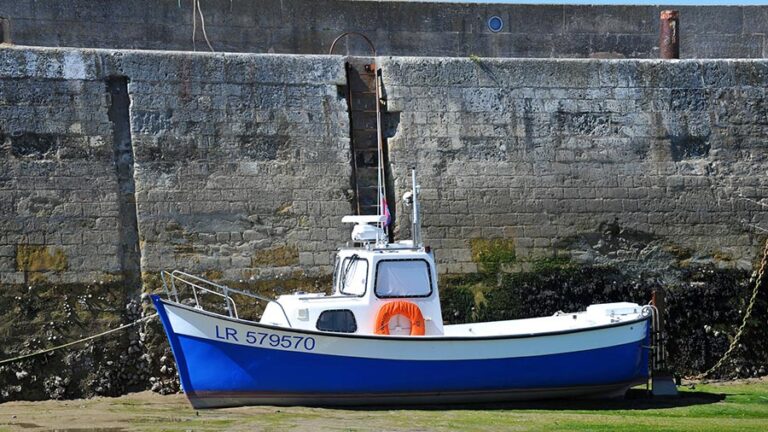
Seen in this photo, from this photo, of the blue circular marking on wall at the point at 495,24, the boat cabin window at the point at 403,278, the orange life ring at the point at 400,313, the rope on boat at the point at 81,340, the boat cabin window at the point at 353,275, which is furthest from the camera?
the blue circular marking on wall at the point at 495,24

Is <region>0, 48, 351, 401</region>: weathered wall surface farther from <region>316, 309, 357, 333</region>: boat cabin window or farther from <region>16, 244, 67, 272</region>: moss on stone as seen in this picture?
<region>316, 309, 357, 333</region>: boat cabin window

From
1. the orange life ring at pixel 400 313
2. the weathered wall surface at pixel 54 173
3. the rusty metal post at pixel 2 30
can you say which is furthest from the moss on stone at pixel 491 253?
the rusty metal post at pixel 2 30

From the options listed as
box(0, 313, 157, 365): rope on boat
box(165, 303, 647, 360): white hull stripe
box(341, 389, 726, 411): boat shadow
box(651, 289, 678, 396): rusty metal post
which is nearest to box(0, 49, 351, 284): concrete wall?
box(0, 313, 157, 365): rope on boat

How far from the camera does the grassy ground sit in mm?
10281

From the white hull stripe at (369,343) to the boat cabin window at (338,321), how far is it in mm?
340

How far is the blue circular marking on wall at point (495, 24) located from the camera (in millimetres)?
15672

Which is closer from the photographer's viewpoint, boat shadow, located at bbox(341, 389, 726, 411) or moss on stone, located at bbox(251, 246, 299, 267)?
boat shadow, located at bbox(341, 389, 726, 411)

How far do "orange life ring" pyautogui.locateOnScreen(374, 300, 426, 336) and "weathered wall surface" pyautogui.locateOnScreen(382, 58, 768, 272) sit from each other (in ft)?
6.51

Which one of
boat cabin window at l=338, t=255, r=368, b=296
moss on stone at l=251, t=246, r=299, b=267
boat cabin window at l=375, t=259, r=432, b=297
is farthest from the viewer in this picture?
moss on stone at l=251, t=246, r=299, b=267

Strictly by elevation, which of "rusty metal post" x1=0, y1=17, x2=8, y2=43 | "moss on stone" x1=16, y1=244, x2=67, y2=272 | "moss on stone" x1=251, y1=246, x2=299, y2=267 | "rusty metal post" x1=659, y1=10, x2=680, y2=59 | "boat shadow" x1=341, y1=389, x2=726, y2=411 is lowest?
"boat shadow" x1=341, y1=389, x2=726, y2=411

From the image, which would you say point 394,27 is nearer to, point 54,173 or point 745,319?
point 54,173

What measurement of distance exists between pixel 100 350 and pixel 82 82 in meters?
2.64

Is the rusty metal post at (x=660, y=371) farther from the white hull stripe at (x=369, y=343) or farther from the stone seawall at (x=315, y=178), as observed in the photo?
the stone seawall at (x=315, y=178)

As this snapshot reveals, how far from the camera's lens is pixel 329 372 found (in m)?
11.2
